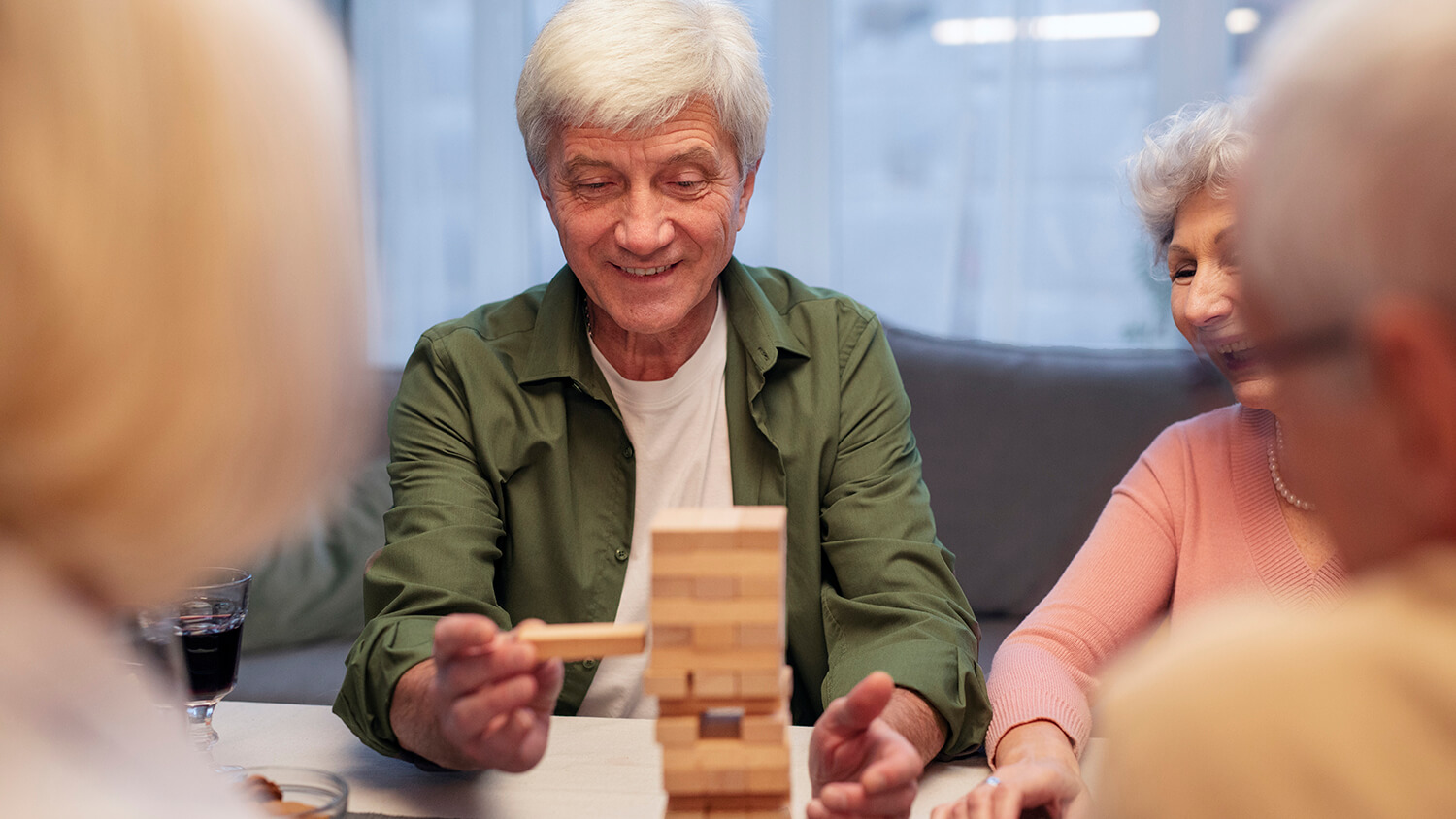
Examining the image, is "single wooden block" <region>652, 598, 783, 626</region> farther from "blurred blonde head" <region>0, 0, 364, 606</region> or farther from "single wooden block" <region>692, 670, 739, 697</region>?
"blurred blonde head" <region>0, 0, 364, 606</region>

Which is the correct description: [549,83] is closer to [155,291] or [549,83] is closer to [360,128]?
[360,128]

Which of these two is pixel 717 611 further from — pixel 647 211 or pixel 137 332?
pixel 647 211

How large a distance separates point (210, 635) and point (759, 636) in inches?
26.6

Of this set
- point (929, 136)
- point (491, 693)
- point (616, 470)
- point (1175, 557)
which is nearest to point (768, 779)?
point (491, 693)

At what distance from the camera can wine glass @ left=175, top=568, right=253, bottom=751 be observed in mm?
1219

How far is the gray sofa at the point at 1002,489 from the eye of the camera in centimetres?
277

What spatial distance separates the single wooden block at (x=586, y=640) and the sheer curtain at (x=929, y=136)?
2.76 m

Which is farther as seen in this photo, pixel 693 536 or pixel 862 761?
pixel 862 761

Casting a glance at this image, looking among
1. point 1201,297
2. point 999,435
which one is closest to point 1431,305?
point 1201,297

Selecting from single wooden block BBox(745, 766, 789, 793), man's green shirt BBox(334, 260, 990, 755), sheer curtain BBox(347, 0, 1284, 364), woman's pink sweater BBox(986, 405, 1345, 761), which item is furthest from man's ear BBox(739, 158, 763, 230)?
sheer curtain BBox(347, 0, 1284, 364)

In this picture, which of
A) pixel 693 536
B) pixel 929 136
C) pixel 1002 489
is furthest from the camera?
pixel 929 136

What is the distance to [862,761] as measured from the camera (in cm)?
107

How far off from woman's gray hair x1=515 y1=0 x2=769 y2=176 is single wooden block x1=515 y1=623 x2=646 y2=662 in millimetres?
884

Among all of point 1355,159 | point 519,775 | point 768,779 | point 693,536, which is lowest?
point 519,775
